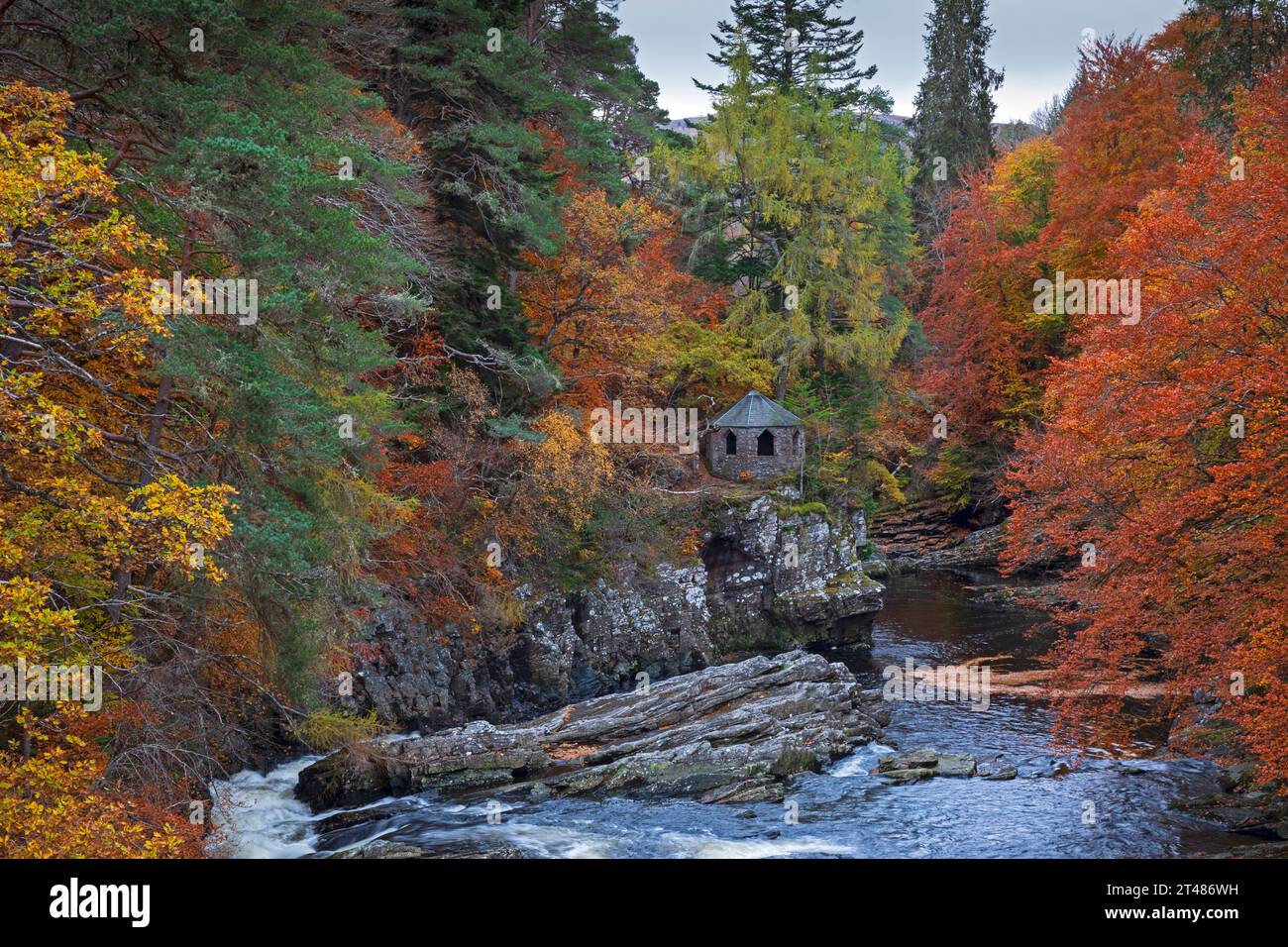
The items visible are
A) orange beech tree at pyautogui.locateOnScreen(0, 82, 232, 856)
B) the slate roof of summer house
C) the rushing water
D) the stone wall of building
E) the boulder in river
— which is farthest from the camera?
the stone wall of building

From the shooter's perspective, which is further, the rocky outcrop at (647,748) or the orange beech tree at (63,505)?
the rocky outcrop at (647,748)

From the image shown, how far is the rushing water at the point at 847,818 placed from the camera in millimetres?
14898

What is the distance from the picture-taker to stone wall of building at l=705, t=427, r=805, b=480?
3114 cm

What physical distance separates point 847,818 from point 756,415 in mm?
16970

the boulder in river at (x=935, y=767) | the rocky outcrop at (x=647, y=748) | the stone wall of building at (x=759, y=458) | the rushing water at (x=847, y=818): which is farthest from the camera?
the stone wall of building at (x=759, y=458)

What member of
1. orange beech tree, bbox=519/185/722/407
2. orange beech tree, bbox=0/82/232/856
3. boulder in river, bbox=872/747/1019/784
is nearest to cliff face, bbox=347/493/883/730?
orange beech tree, bbox=519/185/722/407

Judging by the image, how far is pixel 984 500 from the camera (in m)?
40.2

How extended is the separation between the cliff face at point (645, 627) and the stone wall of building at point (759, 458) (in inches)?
57.3

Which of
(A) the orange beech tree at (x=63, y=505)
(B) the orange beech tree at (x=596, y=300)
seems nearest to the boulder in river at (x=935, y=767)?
(A) the orange beech tree at (x=63, y=505)

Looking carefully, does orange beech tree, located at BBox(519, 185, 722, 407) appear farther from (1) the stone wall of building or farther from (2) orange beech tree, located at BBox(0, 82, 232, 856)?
(2) orange beech tree, located at BBox(0, 82, 232, 856)

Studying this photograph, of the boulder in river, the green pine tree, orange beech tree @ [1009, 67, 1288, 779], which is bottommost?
the boulder in river

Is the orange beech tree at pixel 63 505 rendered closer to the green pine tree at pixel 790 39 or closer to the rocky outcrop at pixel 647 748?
the rocky outcrop at pixel 647 748

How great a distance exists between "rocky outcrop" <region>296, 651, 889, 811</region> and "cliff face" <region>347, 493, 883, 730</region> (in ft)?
7.62
